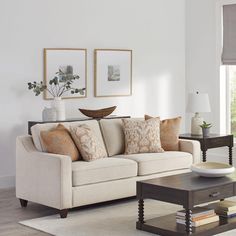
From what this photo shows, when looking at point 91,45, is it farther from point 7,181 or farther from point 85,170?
Result: point 85,170

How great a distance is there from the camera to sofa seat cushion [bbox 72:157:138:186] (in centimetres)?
584

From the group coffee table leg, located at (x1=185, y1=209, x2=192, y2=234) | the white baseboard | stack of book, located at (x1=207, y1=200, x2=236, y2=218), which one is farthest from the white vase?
coffee table leg, located at (x1=185, y1=209, x2=192, y2=234)

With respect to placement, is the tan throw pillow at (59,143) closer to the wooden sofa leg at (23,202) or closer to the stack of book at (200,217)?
the wooden sofa leg at (23,202)

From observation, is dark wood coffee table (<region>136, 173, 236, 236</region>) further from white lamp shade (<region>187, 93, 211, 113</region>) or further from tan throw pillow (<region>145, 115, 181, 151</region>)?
white lamp shade (<region>187, 93, 211, 113</region>)

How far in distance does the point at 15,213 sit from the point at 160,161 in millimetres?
1616

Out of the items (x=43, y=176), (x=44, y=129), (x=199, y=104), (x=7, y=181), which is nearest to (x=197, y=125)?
(x=199, y=104)

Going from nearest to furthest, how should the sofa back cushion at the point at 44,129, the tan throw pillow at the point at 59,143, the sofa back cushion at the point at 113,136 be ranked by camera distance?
the tan throw pillow at the point at 59,143
the sofa back cushion at the point at 44,129
the sofa back cushion at the point at 113,136

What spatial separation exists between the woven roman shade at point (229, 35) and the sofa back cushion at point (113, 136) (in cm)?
245

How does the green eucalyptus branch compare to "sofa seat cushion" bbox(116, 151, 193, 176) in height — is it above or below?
above

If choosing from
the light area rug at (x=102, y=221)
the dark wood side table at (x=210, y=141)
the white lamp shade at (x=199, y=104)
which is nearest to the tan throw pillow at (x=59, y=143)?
the light area rug at (x=102, y=221)

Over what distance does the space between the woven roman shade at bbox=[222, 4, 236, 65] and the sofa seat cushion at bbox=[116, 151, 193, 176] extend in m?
2.20

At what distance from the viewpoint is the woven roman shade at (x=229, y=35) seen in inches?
335

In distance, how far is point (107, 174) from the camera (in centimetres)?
607

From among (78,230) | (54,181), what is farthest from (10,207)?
(78,230)
